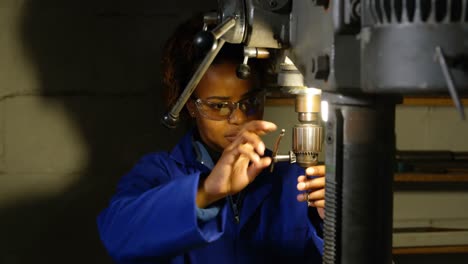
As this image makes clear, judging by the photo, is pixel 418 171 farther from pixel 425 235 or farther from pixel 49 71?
pixel 49 71

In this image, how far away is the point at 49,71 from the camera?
1.76 meters

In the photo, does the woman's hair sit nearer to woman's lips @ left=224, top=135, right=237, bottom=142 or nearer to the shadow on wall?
woman's lips @ left=224, top=135, right=237, bottom=142

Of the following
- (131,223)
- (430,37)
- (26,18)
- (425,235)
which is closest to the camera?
(430,37)

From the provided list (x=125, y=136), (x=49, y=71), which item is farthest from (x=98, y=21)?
(x=125, y=136)

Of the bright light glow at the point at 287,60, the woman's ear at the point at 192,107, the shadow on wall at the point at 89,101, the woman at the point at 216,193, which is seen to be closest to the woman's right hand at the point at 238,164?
the woman at the point at 216,193

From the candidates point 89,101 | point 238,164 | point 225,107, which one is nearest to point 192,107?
point 225,107

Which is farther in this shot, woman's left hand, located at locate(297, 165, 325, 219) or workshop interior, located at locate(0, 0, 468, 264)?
workshop interior, located at locate(0, 0, 468, 264)

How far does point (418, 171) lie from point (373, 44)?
1.38 meters

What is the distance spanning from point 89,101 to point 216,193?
2.96 ft

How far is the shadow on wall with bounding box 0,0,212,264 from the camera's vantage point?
5.73 ft

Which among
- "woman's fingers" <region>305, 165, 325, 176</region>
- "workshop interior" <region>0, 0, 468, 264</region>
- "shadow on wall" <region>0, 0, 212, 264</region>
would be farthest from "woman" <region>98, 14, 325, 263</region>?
"shadow on wall" <region>0, 0, 212, 264</region>

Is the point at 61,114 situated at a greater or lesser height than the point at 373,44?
lesser

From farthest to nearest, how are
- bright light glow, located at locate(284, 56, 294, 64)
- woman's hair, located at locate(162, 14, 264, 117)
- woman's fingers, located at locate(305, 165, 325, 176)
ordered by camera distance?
woman's hair, located at locate(162, 14, 264, 117) → woman's fingers, located at locate(305, 165, 325, 176) → bright light glow, located at locate(284, 56, 294, 64)

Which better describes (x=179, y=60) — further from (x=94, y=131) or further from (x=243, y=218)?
(x=94, y=131)
